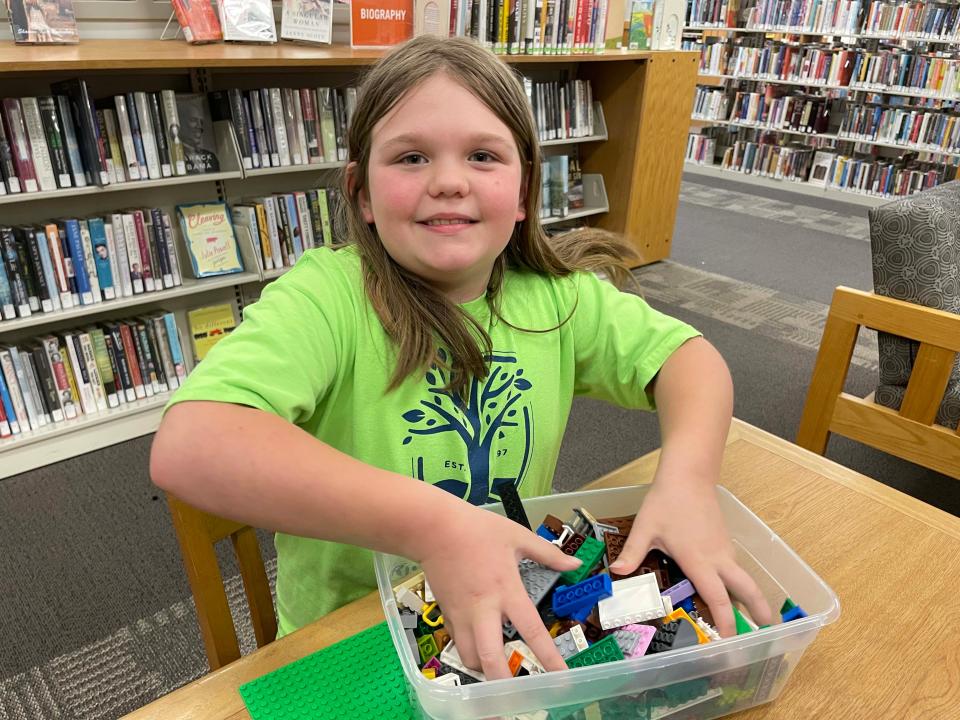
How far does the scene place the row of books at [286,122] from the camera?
228cm

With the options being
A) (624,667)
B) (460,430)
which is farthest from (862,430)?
(624,667)

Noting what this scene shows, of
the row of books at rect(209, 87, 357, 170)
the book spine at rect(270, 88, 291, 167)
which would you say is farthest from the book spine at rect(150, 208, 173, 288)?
the book spine at rect(270, 88, 291, 167)

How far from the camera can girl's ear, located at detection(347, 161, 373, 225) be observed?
86cm

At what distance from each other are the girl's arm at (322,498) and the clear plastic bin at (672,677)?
5 centimetres

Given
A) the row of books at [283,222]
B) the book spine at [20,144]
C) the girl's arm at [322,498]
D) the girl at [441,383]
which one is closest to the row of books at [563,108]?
the row of books at [283,222]

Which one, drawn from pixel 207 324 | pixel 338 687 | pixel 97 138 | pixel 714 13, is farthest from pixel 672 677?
pixel 714 13

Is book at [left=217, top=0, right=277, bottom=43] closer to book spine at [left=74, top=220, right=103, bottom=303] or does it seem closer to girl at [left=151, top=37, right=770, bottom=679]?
book spine at [left=74, top=220, right=103, bottom=303]

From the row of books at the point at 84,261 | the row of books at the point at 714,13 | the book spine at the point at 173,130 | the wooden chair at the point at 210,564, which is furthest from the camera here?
the row of books at the point at 714,13

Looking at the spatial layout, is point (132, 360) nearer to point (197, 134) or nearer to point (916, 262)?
point (197, 134)

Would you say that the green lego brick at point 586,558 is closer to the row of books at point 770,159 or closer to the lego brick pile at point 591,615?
the lego brick pile at point 591,615

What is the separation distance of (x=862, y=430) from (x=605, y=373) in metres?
1.29

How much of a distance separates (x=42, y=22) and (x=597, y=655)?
2.23m

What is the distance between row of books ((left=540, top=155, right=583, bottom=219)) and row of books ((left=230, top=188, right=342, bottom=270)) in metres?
1.16

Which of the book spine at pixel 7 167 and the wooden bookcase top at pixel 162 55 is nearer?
the wooden bookcase top at pixel 162 55
